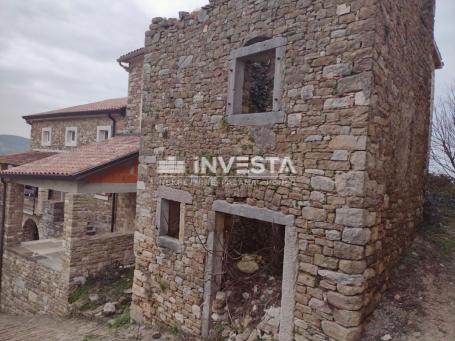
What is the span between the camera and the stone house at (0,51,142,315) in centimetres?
730

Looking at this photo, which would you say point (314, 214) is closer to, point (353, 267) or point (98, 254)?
point (353, 267)

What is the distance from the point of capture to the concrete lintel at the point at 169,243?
17.0ft

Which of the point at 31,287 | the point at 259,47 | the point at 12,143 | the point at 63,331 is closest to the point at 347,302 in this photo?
the point at 259,47

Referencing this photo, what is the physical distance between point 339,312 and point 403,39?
3.45 meters

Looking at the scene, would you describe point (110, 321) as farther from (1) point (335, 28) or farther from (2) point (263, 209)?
(1) point (335, 28)

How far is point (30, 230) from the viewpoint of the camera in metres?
14.8

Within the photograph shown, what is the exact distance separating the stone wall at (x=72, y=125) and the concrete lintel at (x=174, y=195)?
23.1 ft

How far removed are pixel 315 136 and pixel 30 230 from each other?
15210mm

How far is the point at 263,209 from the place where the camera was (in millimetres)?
4145

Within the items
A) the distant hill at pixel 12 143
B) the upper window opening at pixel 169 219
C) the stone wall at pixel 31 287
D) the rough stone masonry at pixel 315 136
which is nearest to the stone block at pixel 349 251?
the rough stone masonry at pixel 315 136

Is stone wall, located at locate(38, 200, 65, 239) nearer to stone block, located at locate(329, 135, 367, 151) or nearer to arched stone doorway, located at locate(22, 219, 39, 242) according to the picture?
arched stone doorway, located at locate(22, 219, 39, 242)

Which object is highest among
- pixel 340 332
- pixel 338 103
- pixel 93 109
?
pixel 93 109

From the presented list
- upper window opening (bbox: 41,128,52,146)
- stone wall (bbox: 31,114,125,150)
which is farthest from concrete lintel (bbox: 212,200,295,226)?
upper window opening (bbox: 41,128,52,146)

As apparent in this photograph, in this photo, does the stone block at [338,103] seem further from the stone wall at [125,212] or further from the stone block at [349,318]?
the stone wall at [125,212]
